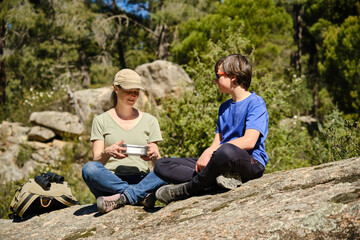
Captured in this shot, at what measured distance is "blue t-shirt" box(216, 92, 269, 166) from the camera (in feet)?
8.83

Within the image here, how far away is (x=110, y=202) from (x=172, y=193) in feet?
1.79

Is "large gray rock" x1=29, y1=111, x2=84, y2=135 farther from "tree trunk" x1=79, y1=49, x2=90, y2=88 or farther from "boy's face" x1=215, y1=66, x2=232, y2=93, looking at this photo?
"boy's face" x1=215, y1=66, x2=232, y2=93

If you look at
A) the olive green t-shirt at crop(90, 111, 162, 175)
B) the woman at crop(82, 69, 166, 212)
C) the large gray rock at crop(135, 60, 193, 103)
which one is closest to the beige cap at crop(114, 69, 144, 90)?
the woman at crop(82, 69, 166, 212)

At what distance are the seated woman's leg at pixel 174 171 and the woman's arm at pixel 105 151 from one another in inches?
13.1

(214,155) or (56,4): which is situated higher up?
(56,4)

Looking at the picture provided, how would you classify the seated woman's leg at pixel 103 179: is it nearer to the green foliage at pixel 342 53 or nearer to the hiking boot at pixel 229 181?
the hiking boot at pixel 229 181

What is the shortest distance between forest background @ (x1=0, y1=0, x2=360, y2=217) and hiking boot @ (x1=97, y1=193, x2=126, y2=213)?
2.73 meters

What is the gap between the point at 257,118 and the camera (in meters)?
2.69

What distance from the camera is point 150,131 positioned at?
347 centimetres

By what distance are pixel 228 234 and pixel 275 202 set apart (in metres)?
0.40

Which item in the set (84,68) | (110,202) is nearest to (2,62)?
(84,68)

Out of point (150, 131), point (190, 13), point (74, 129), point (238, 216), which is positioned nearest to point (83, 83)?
point (190, 13)

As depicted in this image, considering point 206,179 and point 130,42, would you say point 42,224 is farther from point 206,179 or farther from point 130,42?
point 130,42

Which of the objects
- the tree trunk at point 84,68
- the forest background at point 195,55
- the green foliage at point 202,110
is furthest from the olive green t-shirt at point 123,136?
the tree trunk at point 84,68
